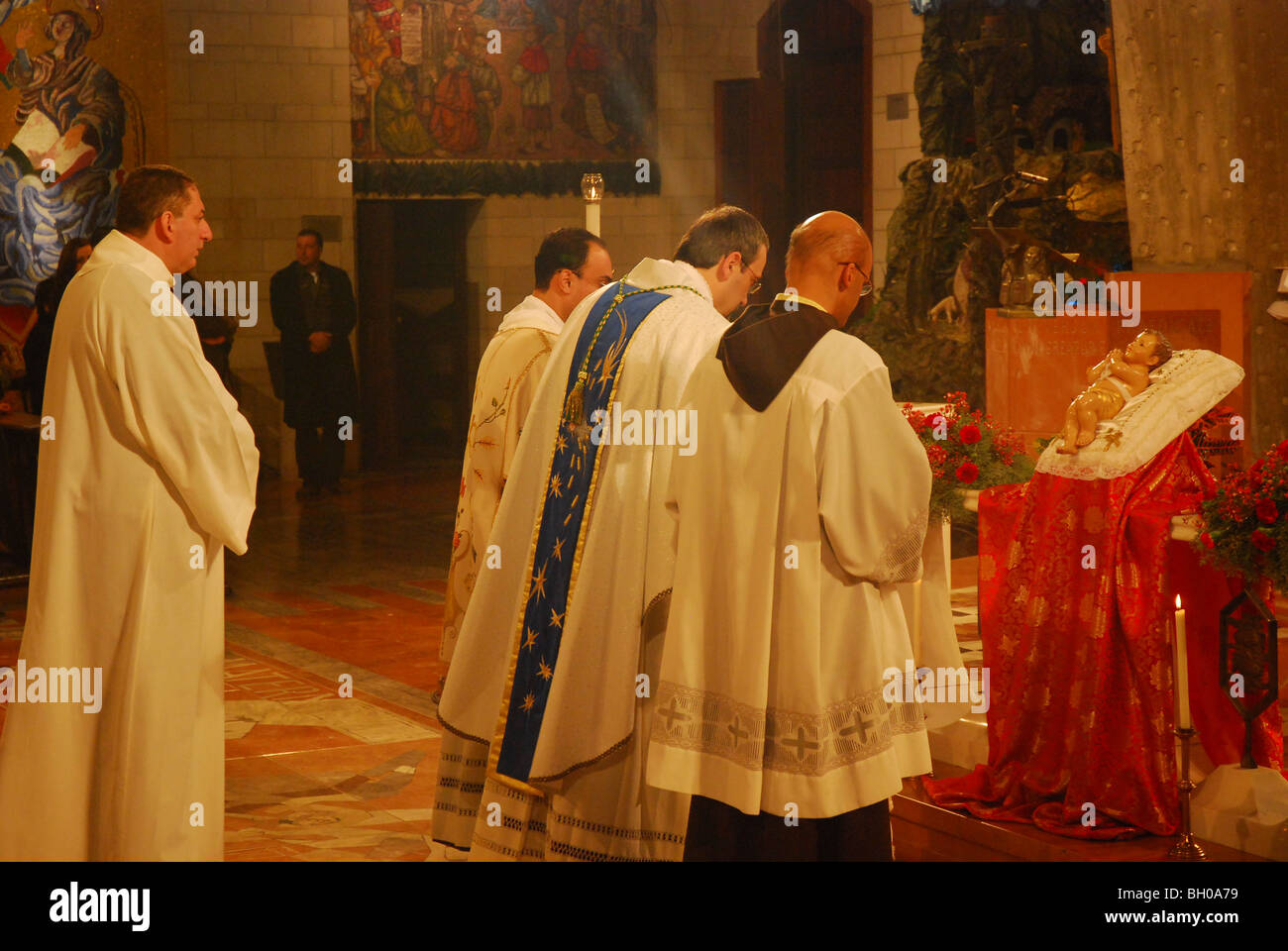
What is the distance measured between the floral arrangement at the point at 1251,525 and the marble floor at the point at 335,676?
2268mm

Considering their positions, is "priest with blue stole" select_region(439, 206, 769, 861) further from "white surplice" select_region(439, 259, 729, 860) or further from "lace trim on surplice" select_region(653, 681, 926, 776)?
"lace trim on surplice" select_region(653, 681, 926, 776)

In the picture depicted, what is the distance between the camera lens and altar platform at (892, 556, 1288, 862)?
12.4 feet

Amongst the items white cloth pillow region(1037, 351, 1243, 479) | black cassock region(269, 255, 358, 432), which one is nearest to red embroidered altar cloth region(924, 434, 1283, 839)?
white cloth pillow region(1037, 351, 1243, 479)

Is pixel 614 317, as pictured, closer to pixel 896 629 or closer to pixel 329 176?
pixel 896 629

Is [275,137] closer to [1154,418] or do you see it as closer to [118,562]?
[118,562]

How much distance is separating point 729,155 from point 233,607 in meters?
8.57

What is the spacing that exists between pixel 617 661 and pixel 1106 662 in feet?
4.42

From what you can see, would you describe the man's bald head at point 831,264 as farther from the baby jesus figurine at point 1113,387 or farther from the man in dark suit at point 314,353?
the man in dark suit at point 314,353

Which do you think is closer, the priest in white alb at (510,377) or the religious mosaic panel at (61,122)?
the priest in white alb at (510,377)

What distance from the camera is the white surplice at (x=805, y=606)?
2977 mm

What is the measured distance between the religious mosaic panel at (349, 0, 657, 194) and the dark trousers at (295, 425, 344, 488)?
7.94 ft

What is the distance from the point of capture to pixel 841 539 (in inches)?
116

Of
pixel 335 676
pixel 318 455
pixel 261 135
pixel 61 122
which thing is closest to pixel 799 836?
pixel 335 676

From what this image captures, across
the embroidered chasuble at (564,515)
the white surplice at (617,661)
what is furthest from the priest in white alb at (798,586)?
the embroidered chasuble at (564,515)
